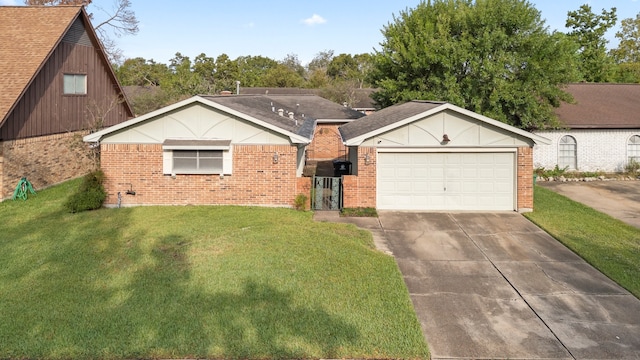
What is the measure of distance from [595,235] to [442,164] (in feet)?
15.9

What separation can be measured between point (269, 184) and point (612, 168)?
18.2m

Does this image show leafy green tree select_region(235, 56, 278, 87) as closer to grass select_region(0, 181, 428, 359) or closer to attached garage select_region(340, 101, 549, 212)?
attached garage select_region(340, 101, 549, 212)

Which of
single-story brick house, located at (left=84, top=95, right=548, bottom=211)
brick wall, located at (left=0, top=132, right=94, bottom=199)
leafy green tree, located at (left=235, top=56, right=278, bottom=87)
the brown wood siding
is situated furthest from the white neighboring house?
leafy green tree, located at (left=235, top=56, right=278, bottom=87)

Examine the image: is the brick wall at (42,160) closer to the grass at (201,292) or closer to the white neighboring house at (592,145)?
the grass at (201,292)

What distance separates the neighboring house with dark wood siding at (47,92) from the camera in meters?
16.7

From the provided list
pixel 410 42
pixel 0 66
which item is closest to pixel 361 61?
pixel 410 42

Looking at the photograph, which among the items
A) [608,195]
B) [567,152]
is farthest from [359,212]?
[567,152]

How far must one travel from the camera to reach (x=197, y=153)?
49.4 ft

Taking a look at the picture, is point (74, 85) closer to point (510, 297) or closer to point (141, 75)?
point (510, 297)

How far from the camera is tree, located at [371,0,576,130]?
21.5 metres

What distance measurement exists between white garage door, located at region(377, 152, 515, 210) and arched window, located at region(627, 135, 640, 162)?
12.6m

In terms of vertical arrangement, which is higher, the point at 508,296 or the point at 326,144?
the point at 326,144

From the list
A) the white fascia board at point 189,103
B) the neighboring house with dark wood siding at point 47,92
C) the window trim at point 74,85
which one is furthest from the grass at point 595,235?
the window trim at point 74,85

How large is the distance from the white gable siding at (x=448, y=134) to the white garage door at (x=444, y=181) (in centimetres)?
42
